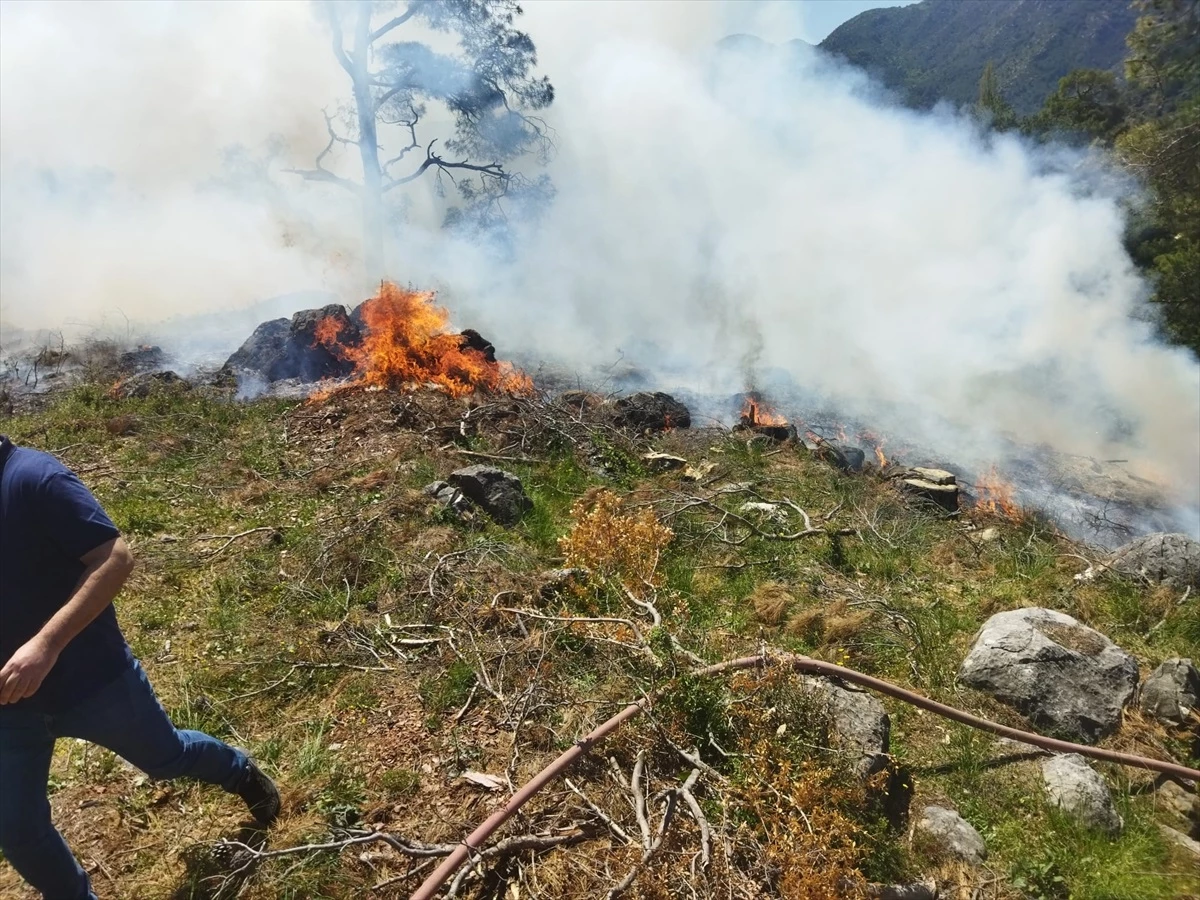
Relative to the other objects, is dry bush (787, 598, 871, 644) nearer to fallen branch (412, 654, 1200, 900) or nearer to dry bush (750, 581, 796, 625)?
dry bush (750, 581, 796, 625)

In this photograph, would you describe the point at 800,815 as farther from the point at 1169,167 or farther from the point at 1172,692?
the point at 1169,167

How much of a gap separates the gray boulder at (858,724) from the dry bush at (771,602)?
1052 mm

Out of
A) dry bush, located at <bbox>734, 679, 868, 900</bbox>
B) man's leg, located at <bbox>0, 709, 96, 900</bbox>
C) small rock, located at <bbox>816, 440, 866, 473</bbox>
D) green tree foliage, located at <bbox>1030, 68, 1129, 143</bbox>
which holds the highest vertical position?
green tree foliage, located at <bbox>1030, 68, 1129, 143</bbox>

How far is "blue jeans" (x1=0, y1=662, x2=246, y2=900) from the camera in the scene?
2.04 meters

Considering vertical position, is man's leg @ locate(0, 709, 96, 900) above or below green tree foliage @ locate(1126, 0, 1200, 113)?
below

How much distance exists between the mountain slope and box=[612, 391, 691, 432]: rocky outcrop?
1497 inches

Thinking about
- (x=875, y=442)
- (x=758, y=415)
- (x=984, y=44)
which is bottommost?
(x=875, y=442)

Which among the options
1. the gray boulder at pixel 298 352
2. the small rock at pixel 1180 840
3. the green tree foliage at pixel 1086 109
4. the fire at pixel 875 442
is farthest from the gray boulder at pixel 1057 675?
the green tree foliage at pixel 1086 109

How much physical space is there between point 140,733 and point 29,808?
329 millimetres

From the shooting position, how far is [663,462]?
7.76 metres

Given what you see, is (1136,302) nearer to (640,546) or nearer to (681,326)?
(681,326)

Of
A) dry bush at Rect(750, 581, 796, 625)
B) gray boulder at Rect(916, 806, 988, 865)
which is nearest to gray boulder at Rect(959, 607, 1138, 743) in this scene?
gray boulder at Rect(916, 806, 988, 865)

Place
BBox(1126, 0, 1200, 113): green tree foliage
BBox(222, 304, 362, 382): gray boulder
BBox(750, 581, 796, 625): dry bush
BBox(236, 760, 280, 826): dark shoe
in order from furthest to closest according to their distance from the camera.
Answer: BBox(1126, 0, 1200, 113): green tree foliage
BBox(222, 304, 362, 382): gray boulder
BBox(750, 581, 796, 625): dry bush
BBox(236, 760, 280, 826): dark shoe

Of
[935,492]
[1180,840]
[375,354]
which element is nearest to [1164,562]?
[935,492]
